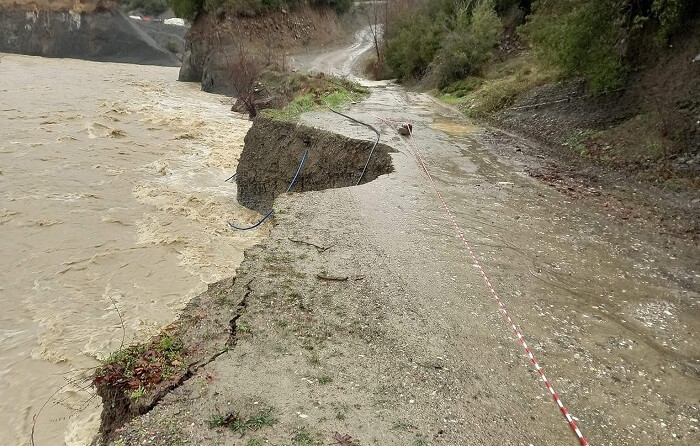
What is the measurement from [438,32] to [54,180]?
2079 cm

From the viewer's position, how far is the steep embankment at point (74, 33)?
4350 centimetres

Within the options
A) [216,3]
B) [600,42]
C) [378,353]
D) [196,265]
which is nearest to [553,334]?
[378,353]

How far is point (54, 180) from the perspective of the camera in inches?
497

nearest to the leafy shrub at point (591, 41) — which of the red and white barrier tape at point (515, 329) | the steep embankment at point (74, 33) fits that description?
the red and white barrier tape at point (515, 329)

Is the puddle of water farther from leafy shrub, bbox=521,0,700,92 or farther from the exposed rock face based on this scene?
the exposed rock face

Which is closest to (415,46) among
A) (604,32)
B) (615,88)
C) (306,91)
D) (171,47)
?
(306,91)

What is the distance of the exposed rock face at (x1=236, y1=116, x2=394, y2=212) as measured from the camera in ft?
33.4

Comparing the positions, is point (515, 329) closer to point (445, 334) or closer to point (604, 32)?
point (445, 334)

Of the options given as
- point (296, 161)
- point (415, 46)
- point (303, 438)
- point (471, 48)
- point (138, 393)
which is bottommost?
point (296, 161)

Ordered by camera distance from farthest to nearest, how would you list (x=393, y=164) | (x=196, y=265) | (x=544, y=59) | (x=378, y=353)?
(x=544, y=59) → (x=393, y=164) → (x=196, y=265) → (x=378, y=353)

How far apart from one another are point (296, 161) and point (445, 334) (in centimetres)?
708

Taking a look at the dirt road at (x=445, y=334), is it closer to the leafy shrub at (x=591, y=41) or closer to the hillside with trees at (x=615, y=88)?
the hillside with trees at (x=615, y=88)

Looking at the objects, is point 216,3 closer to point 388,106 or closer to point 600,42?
point 388,106

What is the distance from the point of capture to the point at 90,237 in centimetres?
980
